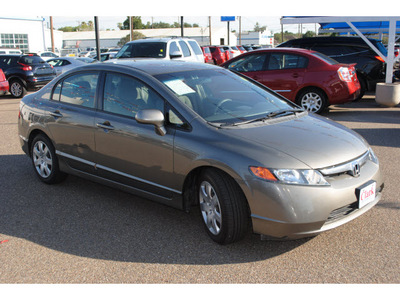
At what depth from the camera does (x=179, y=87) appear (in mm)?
4492

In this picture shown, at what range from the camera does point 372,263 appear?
3553 millimetres

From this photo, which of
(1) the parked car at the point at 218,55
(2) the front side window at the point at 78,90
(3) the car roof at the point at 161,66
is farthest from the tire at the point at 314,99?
(1) the parked car at the point at 218,55

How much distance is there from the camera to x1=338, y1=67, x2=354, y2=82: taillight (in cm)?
1041

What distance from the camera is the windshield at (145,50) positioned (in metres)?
13.4

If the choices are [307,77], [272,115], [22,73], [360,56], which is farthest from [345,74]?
[22,73]

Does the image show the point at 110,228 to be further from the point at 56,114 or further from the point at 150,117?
the point at 56,114

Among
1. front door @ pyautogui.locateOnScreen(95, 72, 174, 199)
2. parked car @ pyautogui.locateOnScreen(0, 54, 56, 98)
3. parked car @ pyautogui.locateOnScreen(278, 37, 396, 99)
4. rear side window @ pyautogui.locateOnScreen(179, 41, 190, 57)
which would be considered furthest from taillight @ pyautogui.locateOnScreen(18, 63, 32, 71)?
front door @ pyautogui.locateOnScreen(95, 72, 174, 199)

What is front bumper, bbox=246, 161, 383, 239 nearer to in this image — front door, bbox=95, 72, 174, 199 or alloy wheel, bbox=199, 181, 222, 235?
alloy wheel, bbox=199, 181, 222, 235

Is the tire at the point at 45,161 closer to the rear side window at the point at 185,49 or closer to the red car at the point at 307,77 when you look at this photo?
the red car at the point at 307,77

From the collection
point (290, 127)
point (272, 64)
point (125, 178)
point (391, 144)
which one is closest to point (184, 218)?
point (125, 178)

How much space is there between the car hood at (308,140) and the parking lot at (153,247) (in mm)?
795

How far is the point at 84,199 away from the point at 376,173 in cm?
327

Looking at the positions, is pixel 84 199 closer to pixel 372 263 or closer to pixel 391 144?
pixel 372 263

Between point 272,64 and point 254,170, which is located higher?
point 272,64
